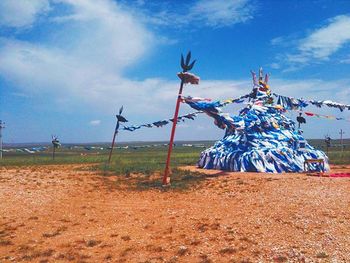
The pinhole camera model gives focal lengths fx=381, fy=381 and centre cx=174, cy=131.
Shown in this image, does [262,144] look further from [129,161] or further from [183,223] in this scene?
[129,161]

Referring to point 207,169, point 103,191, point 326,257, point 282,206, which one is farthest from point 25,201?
point 207,169

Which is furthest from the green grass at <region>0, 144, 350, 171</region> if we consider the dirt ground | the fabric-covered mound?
the dirt ground

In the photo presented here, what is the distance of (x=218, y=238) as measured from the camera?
37.6 feet

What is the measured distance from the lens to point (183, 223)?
523 inches

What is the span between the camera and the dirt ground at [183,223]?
10.2 m

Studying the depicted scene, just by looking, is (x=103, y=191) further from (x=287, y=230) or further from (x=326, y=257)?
(x=326, y=257)

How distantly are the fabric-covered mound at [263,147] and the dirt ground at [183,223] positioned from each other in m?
5.69

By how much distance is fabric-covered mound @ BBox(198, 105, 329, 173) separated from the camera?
1044 inches

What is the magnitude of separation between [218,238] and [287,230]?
87.0 inches

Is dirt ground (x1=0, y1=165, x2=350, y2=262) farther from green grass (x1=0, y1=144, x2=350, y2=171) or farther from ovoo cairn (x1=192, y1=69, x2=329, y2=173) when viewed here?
green grass (x1=0, y1=144, x2=350, y2=171)

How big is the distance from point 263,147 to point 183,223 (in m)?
15.2

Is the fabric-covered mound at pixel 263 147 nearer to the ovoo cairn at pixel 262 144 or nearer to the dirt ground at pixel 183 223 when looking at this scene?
the ovoo cairn at pixel 262 144

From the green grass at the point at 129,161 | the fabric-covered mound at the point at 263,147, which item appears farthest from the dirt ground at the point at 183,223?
the green grass at the point at 129,161

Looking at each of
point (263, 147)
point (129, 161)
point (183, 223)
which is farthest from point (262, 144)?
point (129, 161)
